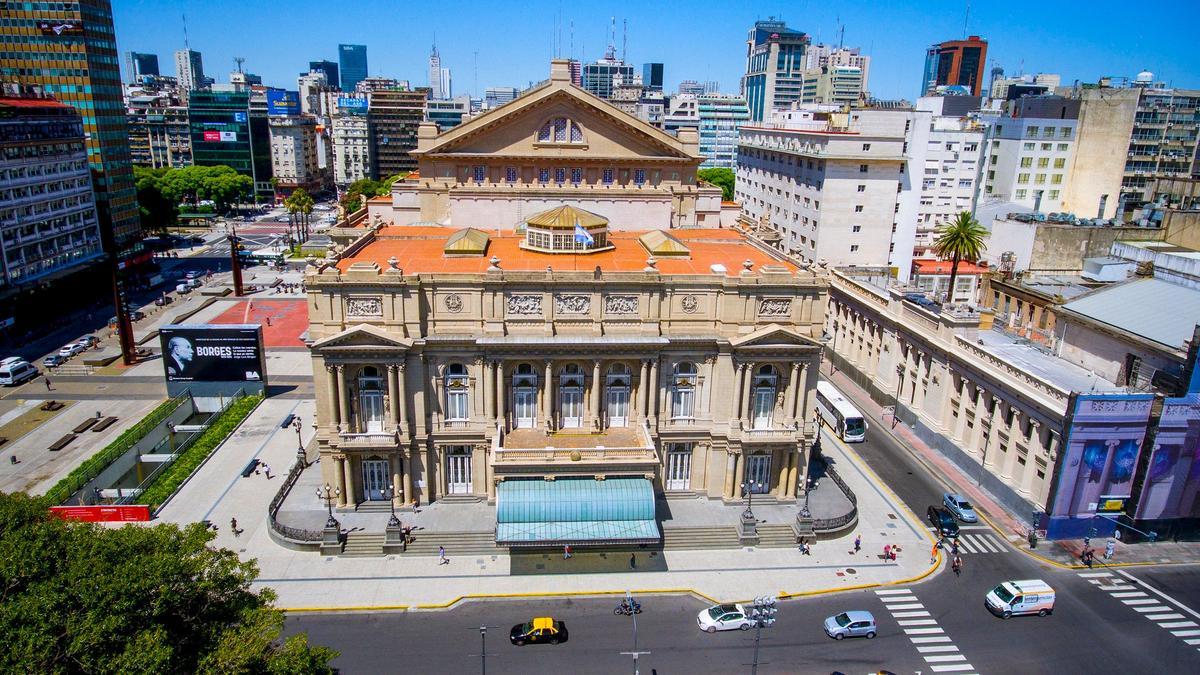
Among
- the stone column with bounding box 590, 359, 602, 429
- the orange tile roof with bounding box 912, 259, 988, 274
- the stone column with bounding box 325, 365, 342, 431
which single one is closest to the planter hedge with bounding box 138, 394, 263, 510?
the stone column with bounding box 325, 365, 342, 431

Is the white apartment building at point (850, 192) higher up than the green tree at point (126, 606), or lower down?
higher up

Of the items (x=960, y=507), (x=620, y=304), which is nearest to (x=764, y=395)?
(x=620, y=304)

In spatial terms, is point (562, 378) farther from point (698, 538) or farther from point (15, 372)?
point (15, 372)

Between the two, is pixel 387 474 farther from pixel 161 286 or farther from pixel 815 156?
pixel 161 286

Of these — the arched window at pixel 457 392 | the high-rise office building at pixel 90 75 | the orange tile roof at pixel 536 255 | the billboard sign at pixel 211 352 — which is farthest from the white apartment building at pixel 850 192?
the high-rise office building at pixel 90 75

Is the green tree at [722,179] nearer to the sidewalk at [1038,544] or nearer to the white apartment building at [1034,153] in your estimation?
the white apartment building at [1034,153]
